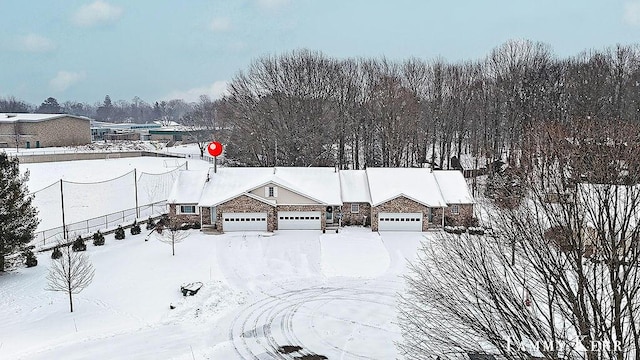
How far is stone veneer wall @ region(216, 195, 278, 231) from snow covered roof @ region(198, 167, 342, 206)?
0.34 m

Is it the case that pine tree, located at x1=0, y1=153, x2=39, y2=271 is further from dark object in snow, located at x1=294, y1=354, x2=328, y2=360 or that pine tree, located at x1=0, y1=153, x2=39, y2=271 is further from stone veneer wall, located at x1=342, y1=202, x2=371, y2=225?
stone veneer wall, located at x1=342, y1=202, x2=371, y2=225

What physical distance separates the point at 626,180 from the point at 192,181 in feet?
87.4

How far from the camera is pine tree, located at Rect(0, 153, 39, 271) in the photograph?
2125cm

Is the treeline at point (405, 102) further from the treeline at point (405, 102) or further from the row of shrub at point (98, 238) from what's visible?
the row of shrub at point (98, 238)

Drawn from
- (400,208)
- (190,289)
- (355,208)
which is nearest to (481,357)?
(190,289)

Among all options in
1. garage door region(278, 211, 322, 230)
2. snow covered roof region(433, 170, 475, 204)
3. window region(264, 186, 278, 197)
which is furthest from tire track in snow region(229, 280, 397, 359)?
snow covered roof region(433, 170, 475, 204)

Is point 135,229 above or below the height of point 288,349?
above

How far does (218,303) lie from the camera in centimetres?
1855

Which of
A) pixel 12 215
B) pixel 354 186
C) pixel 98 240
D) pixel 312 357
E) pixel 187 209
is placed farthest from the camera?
pixel 354 186

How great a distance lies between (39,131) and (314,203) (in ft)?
171

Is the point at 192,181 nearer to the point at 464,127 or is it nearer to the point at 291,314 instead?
the point at 291,314

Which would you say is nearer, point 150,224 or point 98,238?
point 98,238

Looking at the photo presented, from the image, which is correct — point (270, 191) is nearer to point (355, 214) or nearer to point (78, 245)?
point (355, 214)

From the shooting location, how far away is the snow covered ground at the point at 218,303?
15.1 meters
